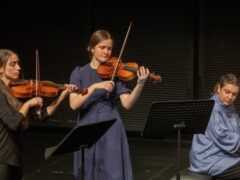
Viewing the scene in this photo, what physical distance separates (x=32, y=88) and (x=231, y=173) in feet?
5.58

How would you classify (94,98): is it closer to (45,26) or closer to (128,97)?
(128,97)

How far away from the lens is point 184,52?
7305 mm

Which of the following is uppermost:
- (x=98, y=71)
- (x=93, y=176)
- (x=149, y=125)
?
(x=98, y=71)

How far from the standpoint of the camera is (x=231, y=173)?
439 cm

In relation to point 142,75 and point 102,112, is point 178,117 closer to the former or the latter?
point 142,75

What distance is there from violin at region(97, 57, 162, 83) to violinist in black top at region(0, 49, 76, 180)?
1.80ft

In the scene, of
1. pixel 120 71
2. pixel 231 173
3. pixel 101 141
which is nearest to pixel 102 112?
pixel 101 141

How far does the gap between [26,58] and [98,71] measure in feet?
13.5

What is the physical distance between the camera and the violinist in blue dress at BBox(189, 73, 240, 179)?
433 centimetres

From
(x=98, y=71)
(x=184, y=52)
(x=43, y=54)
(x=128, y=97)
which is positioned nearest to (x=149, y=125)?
(x=128, y=97)

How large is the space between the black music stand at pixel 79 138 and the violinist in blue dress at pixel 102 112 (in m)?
0.47

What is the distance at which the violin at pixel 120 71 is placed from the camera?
3.98 metres

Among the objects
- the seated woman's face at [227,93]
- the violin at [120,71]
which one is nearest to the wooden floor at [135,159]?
the seated woman's face at [227,93]

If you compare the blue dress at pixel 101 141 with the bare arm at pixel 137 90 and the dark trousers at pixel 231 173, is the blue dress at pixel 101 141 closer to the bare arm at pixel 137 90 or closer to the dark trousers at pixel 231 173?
the bare arm at pixel 137 90
